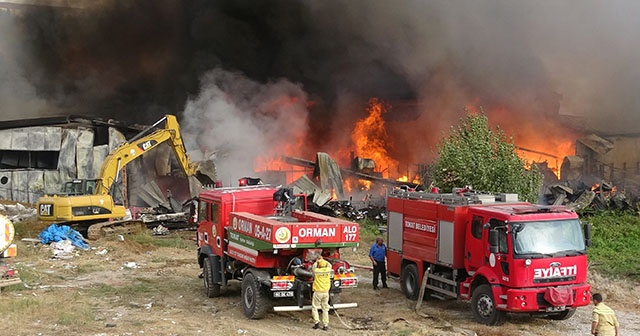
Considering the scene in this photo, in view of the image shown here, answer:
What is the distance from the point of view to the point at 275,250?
37.2ft

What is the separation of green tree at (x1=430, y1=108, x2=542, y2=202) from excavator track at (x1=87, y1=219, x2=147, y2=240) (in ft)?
36.8

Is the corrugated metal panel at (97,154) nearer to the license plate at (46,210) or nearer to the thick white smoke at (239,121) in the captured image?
the thick white smoke at (239,121)

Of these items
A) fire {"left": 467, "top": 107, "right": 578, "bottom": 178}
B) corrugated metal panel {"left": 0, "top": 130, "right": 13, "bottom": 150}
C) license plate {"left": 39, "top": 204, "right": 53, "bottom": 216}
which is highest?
fire {"left": 467, "top": 107, "right": 578, "bottom": 178}

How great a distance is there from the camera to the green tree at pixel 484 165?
59.4 ft

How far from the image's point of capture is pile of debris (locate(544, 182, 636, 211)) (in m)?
25.5

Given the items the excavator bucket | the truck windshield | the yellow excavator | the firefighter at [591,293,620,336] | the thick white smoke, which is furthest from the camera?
the thick white smoke

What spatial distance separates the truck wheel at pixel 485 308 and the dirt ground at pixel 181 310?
159 mm

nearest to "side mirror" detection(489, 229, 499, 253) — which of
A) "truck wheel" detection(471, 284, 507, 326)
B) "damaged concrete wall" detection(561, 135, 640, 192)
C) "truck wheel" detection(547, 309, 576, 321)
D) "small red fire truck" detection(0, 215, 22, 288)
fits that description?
"truck wheel" detection(471, 284, 507, 326)

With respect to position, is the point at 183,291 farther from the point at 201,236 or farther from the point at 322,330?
the point at 322,330

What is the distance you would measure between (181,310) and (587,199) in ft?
60.4

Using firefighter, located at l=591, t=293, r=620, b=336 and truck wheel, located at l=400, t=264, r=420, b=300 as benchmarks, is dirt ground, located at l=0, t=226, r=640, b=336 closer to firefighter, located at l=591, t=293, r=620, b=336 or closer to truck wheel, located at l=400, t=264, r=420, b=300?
truck wheel, located at l=400, t=264, r=420, b=300

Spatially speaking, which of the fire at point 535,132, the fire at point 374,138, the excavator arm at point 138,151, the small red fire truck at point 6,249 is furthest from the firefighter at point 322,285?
the fire at point 535,132

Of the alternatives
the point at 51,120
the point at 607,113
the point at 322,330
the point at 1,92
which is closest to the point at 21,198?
the point at 51,120

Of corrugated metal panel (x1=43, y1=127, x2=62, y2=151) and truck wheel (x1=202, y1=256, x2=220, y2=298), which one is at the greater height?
corrugated metal panel (x1=43, y1=127, x2=62, y2=151)
